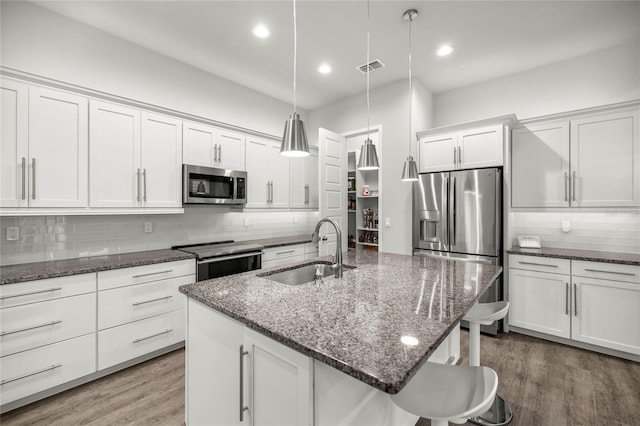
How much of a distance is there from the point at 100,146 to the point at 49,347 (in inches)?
61.9

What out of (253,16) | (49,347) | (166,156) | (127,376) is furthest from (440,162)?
(49,347)

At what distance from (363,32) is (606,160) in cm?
274

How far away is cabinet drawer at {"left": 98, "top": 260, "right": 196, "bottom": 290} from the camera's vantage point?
2.31m

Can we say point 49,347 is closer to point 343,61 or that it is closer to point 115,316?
point 115,316

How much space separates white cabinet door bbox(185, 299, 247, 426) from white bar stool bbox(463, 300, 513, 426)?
4.59ft

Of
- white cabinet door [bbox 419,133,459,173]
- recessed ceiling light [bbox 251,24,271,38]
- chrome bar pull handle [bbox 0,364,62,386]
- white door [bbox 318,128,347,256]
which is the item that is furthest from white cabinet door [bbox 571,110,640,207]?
chrome bar pull handle [bbox 0,364,62,386]

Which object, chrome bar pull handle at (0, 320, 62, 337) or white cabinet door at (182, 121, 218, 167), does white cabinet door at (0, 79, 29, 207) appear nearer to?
chrome bar pull handle at (0, 320, 62, 337)

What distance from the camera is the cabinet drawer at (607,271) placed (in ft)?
8.48

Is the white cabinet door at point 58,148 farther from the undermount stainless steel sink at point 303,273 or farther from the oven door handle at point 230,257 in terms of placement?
the undermount stainless steel sink at point 303,273

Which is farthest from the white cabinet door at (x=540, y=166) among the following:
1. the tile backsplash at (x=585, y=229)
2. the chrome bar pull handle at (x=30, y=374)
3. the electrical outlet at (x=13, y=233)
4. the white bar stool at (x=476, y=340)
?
the electrical outlet at (x=13, y=233)

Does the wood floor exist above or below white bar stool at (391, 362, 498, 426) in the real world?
below

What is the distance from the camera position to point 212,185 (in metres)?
3.27

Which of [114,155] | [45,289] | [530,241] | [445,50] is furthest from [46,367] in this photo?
[530,241]

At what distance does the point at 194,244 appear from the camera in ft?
11.3
